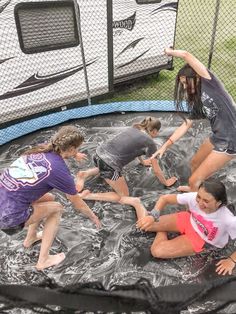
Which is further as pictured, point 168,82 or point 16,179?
point 168,82

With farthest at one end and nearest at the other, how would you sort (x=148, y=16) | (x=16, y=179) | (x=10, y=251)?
1. (x=148, y=16)
2. (x=10, y=251)
3. (x=16, y=179)

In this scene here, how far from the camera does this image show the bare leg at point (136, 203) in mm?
3459

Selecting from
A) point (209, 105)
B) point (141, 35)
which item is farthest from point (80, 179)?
point (141, 35)

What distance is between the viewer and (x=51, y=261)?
2969 mm

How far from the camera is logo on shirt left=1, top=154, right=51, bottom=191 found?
259 centimetres

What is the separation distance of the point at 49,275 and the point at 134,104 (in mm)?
3056

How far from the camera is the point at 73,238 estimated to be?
324cm

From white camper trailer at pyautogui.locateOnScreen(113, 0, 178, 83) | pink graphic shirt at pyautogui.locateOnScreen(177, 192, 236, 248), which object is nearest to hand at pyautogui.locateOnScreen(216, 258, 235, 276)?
pink graphic shirt at pyautogui.locateOnScreen(177, 192, 236, 248)

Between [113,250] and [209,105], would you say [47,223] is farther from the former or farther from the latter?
[209,105]

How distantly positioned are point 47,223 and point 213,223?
1.12 m

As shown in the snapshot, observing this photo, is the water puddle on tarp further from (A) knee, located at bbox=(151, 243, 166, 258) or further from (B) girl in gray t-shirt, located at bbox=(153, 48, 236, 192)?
(B) girl in gray t-shirt, located at bbox=(153, 48, 236, 192)

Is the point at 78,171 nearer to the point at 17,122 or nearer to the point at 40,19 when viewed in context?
the point at 17,122

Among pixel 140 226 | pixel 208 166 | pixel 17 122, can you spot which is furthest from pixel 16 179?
pixel 17 122

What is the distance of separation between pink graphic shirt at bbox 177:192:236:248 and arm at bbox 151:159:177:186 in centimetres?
81
